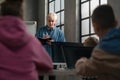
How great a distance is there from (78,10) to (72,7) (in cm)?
18

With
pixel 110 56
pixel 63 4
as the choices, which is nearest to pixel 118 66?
pixel 110 56

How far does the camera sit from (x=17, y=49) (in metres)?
2.12

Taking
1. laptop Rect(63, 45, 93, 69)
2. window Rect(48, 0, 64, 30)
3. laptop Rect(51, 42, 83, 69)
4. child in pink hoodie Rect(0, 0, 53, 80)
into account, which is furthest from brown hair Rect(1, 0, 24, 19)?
window Rect(48, 0, 64, 30)

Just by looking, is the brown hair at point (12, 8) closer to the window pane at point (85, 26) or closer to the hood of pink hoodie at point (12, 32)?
the hood of pink hoodie at point (12, 32)

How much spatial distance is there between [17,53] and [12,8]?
0.27 meters

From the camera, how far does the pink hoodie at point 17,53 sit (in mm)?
2072

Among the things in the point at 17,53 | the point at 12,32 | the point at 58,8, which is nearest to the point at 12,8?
the point at 12,32

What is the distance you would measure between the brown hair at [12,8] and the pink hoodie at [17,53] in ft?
0.10

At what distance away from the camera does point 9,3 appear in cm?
217

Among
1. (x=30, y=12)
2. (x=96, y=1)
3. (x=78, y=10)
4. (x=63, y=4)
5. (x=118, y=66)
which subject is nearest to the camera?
(x=118, y=66)

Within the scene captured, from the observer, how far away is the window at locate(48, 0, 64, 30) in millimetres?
9758

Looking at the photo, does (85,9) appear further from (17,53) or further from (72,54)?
(17,53)

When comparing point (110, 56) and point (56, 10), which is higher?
point (56, 10)

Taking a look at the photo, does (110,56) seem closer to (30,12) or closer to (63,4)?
(63,4)
